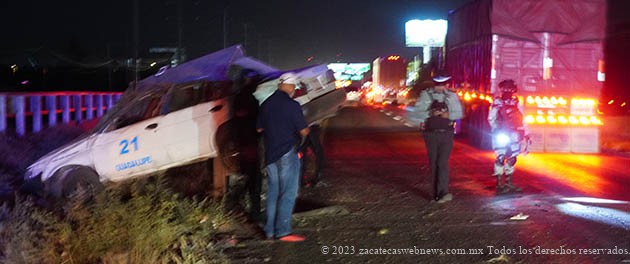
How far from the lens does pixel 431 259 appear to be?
6.21 m

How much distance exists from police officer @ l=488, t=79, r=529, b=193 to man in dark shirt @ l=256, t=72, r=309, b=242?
3.87 metres

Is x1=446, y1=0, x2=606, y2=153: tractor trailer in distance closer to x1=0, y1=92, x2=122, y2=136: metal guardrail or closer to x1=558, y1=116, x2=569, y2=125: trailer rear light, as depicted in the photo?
x1=558, y1=116, x2=569, y2=125: trailer rear light

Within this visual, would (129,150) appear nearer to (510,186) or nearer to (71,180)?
(71,180)

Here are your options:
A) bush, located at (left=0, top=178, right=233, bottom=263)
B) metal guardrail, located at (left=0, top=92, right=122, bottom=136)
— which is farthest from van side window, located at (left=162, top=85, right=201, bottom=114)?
metal guardrail, located at (left=0, top=92, right=122, bottom=136)

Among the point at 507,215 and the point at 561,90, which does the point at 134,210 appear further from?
the point at 561,90

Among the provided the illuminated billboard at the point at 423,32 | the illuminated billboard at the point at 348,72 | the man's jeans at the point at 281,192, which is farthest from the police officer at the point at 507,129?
the illuminated billboard at the point at 423,32

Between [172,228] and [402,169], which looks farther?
[402,169]

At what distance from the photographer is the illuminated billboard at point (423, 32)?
301ft

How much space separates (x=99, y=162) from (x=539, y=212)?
18.5ft

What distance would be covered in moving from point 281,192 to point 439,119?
277cm

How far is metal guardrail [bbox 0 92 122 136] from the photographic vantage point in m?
14.4

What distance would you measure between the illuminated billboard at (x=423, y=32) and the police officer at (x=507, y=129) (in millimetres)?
83098

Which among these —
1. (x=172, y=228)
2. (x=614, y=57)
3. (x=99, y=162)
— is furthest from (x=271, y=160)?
(x=614, y=57)

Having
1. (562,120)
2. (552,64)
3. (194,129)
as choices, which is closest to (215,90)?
(194,129)
